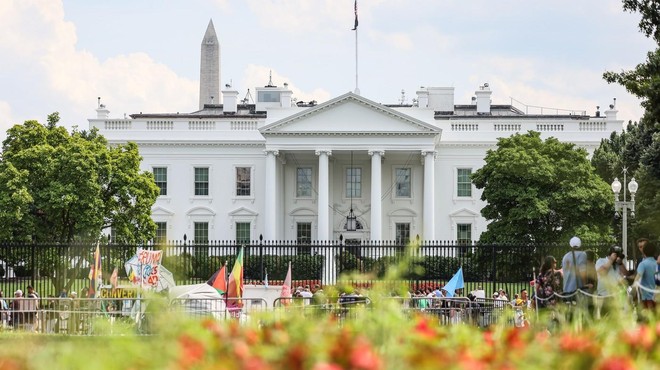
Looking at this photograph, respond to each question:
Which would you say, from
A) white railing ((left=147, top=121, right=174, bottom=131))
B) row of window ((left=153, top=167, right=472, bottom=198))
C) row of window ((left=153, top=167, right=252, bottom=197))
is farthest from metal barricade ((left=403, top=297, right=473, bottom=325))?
white railing ((left=147, top=121, right=174, bottom=131))

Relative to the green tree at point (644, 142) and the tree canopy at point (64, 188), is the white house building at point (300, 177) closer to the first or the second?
the green tree at point (644, 142)

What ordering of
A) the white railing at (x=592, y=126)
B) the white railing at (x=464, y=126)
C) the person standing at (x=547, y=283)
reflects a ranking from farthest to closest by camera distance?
the white railing at (x=464, y=126), the white railing at (x=592, y=126), the person standing at (x=547, y=283)

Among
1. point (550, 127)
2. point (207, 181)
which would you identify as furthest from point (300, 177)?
point (550, 127)

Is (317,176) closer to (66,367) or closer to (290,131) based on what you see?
(290,131)

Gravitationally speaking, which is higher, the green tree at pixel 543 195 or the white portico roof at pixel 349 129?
the white portico roof at pixel 349 129

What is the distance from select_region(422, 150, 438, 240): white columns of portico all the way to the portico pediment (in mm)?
1453

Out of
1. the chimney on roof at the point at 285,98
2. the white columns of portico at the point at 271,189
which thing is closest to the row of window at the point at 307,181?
the white columns of portico at the point at 271,189

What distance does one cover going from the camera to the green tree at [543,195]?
4950cm

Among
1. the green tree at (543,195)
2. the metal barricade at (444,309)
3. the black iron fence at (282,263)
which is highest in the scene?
the green tree at (543,195)

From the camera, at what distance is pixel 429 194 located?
62375 millimetres

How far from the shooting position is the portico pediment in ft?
202

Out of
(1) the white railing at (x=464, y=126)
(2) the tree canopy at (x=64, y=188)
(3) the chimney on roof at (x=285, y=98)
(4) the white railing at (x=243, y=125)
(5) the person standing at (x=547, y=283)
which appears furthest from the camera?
(3) the chimney on roof at (x=285, y=98)

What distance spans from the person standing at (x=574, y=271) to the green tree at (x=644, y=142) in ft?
23.6

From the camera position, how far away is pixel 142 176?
46594 millimetres
